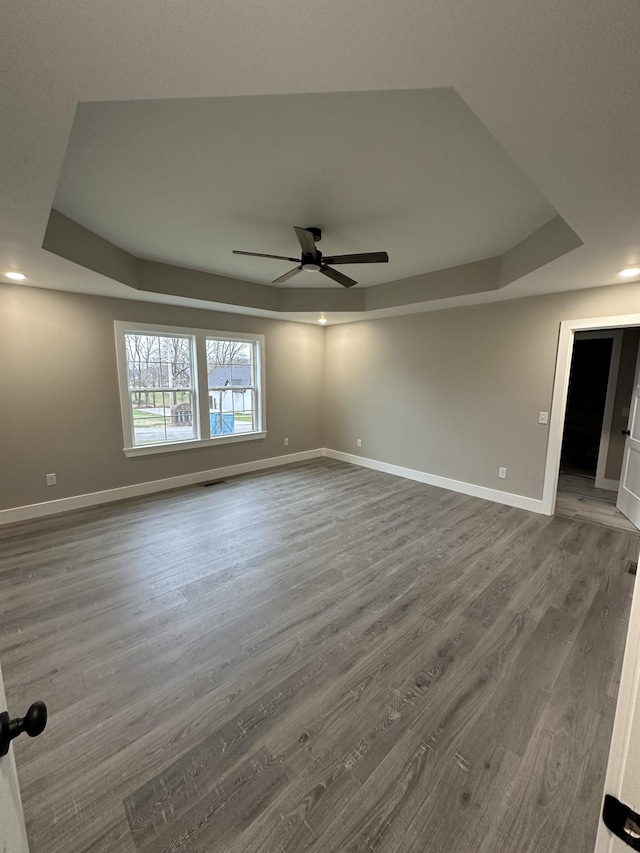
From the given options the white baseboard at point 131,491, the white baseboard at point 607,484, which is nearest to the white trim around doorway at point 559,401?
the white baseboard at point 607,484

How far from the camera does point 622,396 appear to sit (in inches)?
180

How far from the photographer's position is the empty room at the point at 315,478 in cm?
104

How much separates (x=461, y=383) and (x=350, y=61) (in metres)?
4.03

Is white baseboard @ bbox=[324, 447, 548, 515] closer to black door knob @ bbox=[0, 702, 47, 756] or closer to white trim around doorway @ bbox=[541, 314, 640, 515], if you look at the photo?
white trim around doorway @ bbox=[541, 314, 640, 515]

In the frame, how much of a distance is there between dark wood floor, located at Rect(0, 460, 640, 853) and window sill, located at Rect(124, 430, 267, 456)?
1.26 meters

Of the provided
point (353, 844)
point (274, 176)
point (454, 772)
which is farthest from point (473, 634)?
point (274, 176)

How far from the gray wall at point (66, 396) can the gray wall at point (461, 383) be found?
2.33 metres

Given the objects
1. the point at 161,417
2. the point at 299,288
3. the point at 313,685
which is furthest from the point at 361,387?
the point at 313,685

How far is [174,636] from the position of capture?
208 centimetres

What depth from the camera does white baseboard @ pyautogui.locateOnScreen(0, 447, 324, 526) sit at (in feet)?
12.0

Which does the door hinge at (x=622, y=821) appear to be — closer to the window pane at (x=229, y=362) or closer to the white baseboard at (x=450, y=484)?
the white baseboard at (x=450, y=484)

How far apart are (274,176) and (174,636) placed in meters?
2.87

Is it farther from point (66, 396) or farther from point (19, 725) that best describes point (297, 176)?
point (66, 396)

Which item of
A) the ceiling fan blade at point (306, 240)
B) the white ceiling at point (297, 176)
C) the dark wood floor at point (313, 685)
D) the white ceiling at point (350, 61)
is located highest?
the white ceiling at point (297, 176)
